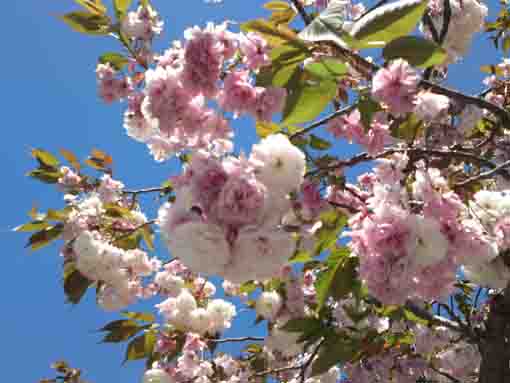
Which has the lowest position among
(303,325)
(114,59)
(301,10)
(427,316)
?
(303,325)

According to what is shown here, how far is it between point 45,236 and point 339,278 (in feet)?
5.24

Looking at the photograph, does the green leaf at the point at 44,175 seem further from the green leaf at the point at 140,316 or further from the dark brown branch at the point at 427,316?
the dark brown branch at the point at 427,316

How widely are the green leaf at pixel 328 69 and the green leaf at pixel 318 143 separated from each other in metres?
0.76

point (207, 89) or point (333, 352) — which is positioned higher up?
point (207, 89)

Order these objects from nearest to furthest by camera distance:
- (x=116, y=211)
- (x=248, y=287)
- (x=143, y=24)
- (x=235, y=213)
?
1. (x=235, y=213)
2. (x=143, y=24)
3. (x=116, y=211)
4. (x=248, y=287)

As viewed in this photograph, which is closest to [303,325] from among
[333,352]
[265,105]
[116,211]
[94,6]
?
[333,352]

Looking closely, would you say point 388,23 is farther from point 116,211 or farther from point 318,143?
point 116,211

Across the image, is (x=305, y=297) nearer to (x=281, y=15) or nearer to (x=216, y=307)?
(x=216, y=307)

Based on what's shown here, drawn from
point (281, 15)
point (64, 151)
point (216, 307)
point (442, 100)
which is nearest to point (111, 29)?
point (281, 15)

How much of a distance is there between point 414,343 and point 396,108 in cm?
224

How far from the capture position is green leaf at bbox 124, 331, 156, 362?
2.41m

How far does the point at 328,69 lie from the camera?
1.25m

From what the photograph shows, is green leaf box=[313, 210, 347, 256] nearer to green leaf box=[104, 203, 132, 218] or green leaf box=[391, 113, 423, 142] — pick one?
green leaf box=[391, 113, 423, 142]

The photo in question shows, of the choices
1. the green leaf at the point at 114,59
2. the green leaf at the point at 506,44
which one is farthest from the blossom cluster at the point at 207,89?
the green leaf at the point at 506,44
